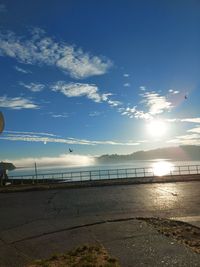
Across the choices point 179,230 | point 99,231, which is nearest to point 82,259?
point 99,231

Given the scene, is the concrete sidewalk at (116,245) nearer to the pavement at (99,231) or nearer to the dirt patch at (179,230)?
the pavement at (99,231)

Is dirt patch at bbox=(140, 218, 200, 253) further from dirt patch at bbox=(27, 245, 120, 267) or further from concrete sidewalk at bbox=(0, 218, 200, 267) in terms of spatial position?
dirt patch at bbox=(27, 245, 120, 267)

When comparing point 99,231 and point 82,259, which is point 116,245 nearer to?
point 82,259

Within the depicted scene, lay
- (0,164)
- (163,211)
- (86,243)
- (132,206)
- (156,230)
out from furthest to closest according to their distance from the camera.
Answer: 1. (0,164)
2. (132,206)
3. (163,211)
4. (156,230)
5. (86,243)

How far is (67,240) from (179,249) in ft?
8.26

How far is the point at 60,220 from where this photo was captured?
35.1ft

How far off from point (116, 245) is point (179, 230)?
2.00m

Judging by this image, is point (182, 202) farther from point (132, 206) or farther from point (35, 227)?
point (35, 227)

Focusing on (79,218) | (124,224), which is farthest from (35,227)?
(124,224)

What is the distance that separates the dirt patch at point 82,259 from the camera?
18.9 feet

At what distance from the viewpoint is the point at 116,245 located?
709cm

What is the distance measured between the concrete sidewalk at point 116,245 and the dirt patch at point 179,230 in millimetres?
200

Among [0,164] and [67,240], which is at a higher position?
[0,164]

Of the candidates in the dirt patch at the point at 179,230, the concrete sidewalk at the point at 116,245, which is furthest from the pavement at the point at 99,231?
the dirt patch at the point at 179,230
